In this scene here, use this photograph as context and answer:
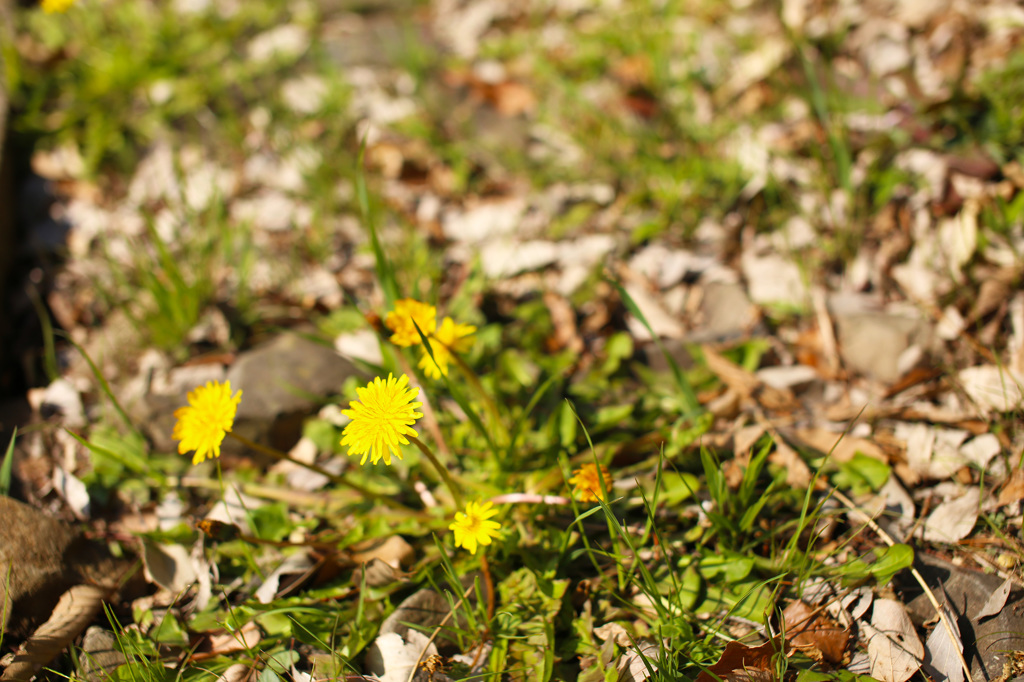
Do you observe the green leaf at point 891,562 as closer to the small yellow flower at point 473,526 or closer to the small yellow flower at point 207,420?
the small yellow flower at point 473,526

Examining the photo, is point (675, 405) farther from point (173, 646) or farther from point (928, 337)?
point (173, 646)

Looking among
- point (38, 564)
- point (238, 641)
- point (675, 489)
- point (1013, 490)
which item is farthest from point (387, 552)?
point (1013, 490)

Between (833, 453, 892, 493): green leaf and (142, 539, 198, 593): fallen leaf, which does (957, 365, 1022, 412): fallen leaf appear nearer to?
(833, 453, 892, 493): green leaf

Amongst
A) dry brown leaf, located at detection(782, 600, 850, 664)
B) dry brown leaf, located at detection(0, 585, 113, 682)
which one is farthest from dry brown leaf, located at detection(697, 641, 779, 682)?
dry brown leaf, located at detection(0, 585, 113, 682)

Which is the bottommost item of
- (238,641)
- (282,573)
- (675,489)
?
(238,641)

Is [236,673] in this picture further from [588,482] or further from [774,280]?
[774,280]

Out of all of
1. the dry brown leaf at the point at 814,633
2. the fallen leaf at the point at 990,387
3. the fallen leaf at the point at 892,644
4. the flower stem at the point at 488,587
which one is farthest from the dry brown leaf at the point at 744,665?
the fallen leaf at the point at 990,387

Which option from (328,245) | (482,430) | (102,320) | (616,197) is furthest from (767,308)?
(102,320)
